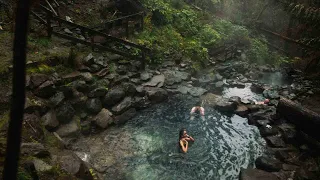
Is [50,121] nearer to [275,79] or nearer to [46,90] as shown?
[46,90]

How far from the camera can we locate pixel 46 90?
8.05m

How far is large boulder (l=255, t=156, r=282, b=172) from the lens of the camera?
7.87 meters

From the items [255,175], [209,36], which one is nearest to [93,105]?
[255,175]

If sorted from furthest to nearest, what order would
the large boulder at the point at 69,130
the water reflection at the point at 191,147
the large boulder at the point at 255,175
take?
the large boulder at the point at 69,130 < the water reflection at the point at 191,147 < the large boulder at the point at 255,175

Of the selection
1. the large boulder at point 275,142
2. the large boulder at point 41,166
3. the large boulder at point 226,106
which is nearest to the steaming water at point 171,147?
the large boulder at point 275,142

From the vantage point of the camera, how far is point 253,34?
73.4ft

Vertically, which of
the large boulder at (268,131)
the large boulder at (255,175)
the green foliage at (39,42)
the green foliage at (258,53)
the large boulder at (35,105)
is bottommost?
the large boulder at (255,175)

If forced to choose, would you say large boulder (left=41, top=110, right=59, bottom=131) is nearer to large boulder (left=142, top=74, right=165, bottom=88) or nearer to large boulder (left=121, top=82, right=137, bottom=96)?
large boulder (left=121, top=82, right=137, bottom=96)

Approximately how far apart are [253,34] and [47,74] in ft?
64.0

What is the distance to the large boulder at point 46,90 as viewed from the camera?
790 centimetres

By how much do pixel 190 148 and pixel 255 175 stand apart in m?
2.39

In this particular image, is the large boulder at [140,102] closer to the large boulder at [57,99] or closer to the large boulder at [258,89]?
the large boulder at [57,99]

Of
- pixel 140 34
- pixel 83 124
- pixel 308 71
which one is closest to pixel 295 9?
pixel 308 71

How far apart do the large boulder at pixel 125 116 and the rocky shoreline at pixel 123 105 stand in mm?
40
